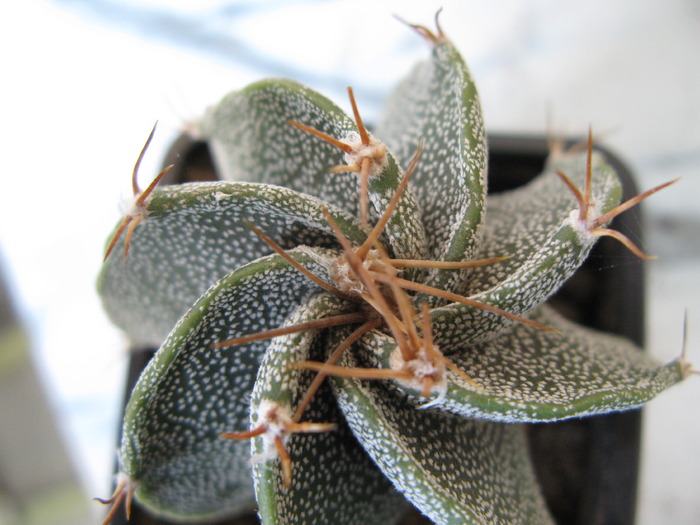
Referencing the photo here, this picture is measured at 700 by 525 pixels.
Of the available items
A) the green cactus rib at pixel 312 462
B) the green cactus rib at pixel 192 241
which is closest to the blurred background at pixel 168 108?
the green cactus rib at pixel 192 241

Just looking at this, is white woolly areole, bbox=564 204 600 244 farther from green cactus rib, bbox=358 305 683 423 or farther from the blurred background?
the blurred background

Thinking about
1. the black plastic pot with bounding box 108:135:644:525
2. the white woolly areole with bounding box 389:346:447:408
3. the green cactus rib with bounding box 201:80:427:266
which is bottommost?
the black plastic pot with bounding box 108:135:644:525

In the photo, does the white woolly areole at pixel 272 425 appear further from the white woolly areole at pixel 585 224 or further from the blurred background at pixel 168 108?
the blurred background at pixel 168 108

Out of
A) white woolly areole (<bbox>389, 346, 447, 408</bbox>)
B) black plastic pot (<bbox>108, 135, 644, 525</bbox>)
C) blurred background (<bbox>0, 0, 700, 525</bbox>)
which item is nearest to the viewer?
white woolly areole (<bbox>389, 346, 447, 408</bbox>)

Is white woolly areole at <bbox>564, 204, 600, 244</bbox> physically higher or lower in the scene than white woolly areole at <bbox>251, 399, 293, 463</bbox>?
higher

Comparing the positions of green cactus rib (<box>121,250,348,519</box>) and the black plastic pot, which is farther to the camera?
the black plastic pot

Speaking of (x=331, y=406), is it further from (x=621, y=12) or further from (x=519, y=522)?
(x=621, y=12)

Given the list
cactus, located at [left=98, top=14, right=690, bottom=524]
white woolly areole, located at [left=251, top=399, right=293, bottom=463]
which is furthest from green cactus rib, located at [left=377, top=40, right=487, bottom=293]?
white woolly areole, located at [left=251, top=399, right=293, bottom=463]
